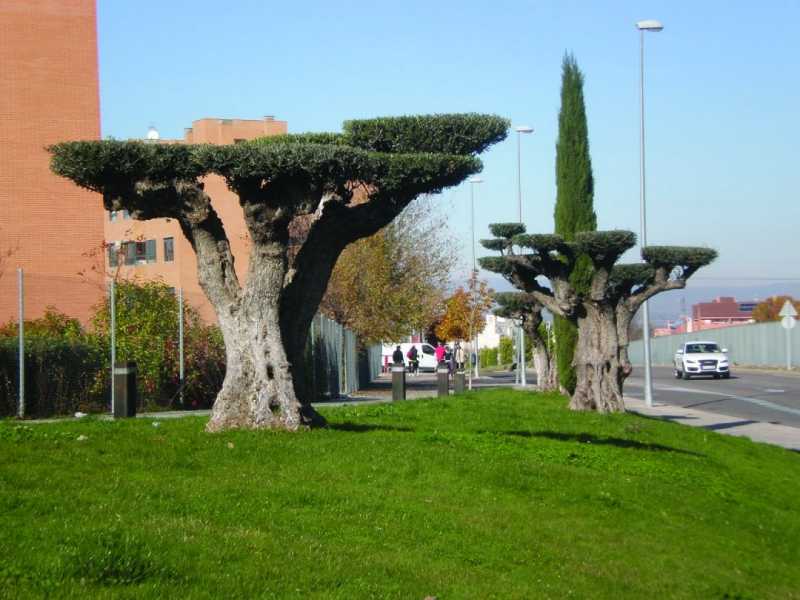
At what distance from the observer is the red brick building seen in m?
36.0

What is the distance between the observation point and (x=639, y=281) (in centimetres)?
2125

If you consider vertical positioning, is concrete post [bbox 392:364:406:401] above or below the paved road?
above

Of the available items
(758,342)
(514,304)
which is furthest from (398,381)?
(758,342)

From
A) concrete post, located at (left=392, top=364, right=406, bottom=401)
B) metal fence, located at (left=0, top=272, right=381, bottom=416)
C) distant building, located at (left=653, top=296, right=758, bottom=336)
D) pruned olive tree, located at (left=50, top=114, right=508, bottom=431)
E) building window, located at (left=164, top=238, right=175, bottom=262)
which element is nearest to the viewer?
pruned olive tree, located at (left=50, top=114, right=508, bottom=431)

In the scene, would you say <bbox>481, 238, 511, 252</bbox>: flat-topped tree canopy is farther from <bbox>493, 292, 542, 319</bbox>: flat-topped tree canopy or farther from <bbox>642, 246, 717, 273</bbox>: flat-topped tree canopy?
<bbox>493, 292, 542, 319</bbox>: flat-topped tree canopy

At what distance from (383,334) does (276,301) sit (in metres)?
31.4

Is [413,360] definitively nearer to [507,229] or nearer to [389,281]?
[389,281]

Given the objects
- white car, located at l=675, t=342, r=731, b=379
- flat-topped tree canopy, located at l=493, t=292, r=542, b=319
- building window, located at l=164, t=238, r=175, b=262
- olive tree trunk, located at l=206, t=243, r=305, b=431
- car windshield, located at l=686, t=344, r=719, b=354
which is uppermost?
building window, located at l=164, t=238, r=175, b=262

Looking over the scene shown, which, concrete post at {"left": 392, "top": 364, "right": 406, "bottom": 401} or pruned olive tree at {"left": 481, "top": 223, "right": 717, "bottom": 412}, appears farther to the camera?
concrete post at {"left": 392, "top": 364, "right": 406, "bottom": 401}

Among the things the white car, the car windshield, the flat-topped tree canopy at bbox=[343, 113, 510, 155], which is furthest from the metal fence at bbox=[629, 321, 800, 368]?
the flat-topped tree canopy at bbox=[343, 113, 510, 155]

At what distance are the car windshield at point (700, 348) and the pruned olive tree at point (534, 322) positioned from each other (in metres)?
21.8

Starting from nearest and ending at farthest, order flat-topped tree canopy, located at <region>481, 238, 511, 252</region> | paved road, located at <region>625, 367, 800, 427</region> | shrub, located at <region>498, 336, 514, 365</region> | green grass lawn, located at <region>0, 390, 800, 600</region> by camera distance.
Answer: green grass lawn, located at <region>0, 390, 800, 600</region>
flat-topped tree canopy, located at <region>481, 238, 511, 252</region>
paved road, located at <region>625, 367, 800, 427</region>
shrub, located at <region>498, 336, 514, 365</region>

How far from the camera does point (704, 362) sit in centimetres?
5000

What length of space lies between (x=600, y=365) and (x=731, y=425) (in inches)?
207
